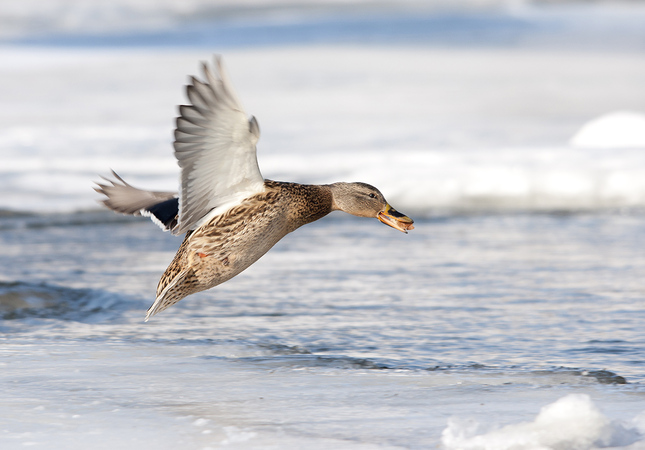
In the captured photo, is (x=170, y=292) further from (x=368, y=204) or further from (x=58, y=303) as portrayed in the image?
(x=58, y=303)

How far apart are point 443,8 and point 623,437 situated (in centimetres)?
2115

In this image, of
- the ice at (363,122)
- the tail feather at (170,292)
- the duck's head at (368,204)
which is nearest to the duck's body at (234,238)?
the tail feather at (170,292)

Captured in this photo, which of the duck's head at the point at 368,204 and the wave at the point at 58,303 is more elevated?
the duck's head at the point at 368,204

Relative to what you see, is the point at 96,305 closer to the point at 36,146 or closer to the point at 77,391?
the point at 77,391

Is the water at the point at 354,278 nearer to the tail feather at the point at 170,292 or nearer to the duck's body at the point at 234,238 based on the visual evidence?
the tail feather at the point at 170,292

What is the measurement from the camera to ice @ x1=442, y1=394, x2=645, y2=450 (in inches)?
99.1

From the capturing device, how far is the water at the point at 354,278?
2.86 metres

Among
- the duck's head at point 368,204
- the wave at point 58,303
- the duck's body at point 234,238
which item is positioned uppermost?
the duck's head at point 368,204

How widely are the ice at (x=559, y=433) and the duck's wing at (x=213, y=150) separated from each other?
1.37 meters

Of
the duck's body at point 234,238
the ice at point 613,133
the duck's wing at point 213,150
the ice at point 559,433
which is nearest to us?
the ice at point 559,433

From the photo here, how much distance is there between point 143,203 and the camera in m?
4.42

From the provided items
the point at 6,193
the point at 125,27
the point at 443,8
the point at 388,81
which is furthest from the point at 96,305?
the point at 443,8

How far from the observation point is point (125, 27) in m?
21.3

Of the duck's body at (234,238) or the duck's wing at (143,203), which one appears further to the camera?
the duck's wing at (143,203)
